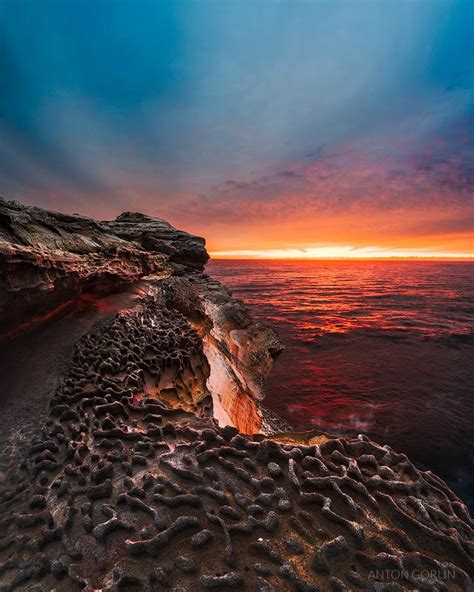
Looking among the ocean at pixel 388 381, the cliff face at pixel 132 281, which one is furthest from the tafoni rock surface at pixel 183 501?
the ocean at pixel 388 381

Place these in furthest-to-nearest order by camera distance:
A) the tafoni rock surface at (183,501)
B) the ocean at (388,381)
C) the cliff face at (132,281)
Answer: the ocean at (388,381), the cliff face at (132,281), the tafoni rock surface at (183,501)

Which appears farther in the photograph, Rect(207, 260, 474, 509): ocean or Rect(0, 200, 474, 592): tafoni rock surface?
Rect(207, 260, 474, 509): ocean

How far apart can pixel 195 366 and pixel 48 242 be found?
6823mm

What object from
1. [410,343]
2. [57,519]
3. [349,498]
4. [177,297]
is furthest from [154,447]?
[410,343]

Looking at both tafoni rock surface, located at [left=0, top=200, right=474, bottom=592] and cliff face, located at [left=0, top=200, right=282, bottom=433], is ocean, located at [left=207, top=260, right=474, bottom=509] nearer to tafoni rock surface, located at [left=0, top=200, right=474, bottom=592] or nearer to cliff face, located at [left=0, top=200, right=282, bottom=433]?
cliff face, located at [left=0, top=200, right=282, bottom=433]

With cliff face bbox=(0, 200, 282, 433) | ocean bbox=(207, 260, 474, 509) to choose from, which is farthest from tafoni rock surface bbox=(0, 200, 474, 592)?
ocean bbox=(207, 260, 474, 509)

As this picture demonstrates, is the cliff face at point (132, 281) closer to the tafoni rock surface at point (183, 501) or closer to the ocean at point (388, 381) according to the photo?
the tafoni rock surface at point (183, 501)

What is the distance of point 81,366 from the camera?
319 inches

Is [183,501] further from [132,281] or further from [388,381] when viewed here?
[388,381]

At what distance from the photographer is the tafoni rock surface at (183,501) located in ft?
11.4

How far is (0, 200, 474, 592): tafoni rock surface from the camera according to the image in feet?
11.4

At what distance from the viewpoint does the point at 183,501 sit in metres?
4.30

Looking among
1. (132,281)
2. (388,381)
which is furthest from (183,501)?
(388,381)

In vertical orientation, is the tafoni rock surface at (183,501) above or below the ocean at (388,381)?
above
